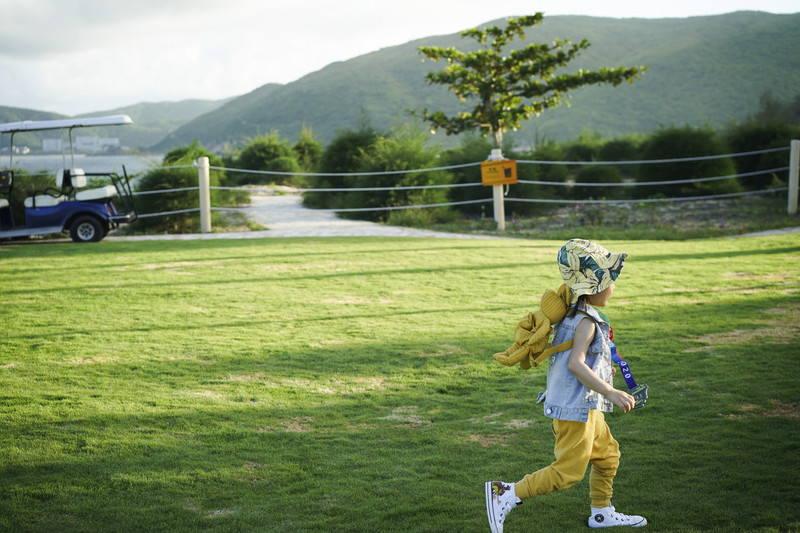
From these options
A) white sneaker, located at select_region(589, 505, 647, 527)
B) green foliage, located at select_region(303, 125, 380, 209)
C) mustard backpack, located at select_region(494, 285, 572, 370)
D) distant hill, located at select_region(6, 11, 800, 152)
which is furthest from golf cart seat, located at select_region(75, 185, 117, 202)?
distant hill, located at select_region(6, 11, 800, 152)

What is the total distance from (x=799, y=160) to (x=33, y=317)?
13.5 metres

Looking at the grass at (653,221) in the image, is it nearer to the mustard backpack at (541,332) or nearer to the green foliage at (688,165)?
the green foliage at (688,165)

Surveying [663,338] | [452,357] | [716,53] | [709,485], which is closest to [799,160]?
[663,338]

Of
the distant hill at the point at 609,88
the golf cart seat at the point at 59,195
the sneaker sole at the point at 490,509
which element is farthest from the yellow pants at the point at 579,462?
the distant hill at the point at 609,88

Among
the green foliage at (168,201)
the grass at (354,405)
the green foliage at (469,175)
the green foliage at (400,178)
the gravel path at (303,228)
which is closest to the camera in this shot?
the grass at (354,405)

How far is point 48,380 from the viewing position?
13.5 ft

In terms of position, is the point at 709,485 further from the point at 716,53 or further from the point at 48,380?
the point at 716,53

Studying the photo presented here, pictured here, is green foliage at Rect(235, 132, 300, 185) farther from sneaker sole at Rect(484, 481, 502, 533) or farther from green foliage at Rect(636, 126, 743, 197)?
sneaker sole at Rect(484, 481, 502, 533)

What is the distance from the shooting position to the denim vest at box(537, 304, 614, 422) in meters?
2.45

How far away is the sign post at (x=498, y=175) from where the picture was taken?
41.9ft

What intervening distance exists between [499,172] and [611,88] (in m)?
79.3

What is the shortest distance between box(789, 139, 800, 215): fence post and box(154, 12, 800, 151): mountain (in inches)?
1735

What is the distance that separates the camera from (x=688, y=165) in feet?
54.5

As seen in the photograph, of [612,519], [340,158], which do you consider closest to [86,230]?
[340,158]
